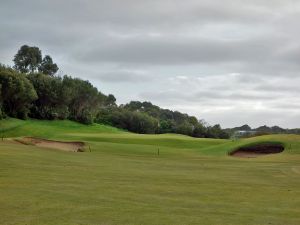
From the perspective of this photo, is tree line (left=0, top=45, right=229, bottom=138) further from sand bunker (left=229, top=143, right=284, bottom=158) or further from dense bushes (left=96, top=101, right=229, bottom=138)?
sand bunker (left=229, top=143, right=284, bottom=158)

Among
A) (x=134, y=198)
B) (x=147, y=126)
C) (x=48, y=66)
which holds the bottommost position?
(x=134, y=198)

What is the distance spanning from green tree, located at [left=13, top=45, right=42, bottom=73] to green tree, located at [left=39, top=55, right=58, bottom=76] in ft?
12.9

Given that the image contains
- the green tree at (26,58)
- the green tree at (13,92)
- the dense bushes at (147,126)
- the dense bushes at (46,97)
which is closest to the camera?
the green tree at (13,92)

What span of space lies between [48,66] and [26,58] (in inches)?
375

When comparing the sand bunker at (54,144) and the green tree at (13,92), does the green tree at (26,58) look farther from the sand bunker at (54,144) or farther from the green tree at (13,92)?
the sand bunker at (54,144)

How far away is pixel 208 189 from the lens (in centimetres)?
2194

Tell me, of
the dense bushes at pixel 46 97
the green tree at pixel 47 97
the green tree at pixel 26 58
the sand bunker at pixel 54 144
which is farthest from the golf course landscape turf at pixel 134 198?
the green tree at pixel 26 58

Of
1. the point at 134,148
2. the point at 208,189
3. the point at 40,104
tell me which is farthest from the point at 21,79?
the point at 208,189

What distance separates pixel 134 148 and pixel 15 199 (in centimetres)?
4008

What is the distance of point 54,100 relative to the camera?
102750 millimetres

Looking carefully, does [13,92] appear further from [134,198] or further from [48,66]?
[48,66]

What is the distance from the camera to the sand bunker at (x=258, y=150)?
57000 millimetres

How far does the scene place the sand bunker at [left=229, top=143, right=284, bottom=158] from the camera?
187 ft

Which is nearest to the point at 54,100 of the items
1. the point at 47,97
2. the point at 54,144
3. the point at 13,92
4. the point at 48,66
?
the point at 47,97
